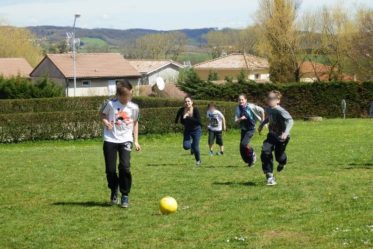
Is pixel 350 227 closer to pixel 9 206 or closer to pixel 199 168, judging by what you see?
pixel 9 206

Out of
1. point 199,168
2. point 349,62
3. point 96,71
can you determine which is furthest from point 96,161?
point 96,71

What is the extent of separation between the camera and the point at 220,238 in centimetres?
781

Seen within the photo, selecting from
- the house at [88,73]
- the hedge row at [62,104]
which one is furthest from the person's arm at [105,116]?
the house at [88,73]

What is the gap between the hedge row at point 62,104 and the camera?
3603 centimetres

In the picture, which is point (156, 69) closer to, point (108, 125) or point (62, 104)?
point (62, 104)

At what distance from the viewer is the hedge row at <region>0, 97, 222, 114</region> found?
36031 millimetres

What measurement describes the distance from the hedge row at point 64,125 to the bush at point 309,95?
18643 millimetres

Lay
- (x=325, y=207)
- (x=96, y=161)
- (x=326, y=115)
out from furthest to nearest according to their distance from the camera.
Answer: (x=326, y=115)
(x=96, y=161)
(x=325, y=207)

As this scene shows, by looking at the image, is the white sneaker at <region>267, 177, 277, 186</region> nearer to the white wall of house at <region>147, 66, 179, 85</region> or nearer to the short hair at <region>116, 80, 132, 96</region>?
the short hair at <region>116, 80, 132, 96</region>

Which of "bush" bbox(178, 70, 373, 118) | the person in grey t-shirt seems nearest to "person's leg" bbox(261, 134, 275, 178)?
the person in grey t-shirt

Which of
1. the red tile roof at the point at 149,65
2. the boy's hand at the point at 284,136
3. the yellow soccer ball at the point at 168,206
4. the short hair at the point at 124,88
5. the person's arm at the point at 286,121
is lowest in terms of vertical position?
the red tile roof at the point at 149,65

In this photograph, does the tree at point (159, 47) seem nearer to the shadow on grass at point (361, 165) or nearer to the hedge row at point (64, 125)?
the hedge row at point (64, 125)

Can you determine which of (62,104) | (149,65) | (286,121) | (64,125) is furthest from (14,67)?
(286,121)

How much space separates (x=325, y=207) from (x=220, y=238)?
238 centimetres
